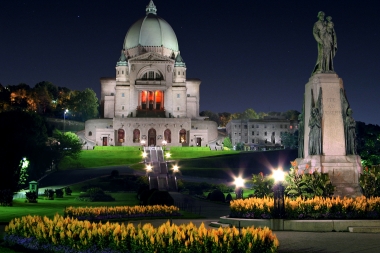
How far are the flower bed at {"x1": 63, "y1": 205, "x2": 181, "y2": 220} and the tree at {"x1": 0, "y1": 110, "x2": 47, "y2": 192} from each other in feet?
46.1

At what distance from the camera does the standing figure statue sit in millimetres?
22172

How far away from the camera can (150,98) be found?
108562 millimetres

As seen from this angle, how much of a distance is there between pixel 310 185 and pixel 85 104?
4585 inches

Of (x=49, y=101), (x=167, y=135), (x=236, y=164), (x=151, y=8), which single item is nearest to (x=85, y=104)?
(x=49, y=101)

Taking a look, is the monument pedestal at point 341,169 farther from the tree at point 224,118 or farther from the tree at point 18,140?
the tree at point 224,118

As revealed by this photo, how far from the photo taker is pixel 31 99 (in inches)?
5017

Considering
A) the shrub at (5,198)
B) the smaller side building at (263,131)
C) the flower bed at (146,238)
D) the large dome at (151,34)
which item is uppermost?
the large dome at (151,34)

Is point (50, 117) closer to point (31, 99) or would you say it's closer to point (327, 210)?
point (31, 99)

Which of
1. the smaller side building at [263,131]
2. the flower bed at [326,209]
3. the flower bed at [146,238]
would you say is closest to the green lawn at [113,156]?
the smaller side building at [263,131]

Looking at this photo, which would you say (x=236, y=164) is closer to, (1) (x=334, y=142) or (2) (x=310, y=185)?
(1) (x=334, y=142)

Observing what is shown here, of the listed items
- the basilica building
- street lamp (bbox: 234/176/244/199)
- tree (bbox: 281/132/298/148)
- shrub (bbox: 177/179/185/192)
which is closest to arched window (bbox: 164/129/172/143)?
the basilica building

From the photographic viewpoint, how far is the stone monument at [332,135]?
68.5 ft

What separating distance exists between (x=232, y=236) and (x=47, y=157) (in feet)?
175

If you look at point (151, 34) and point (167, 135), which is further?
point (151, 34)
